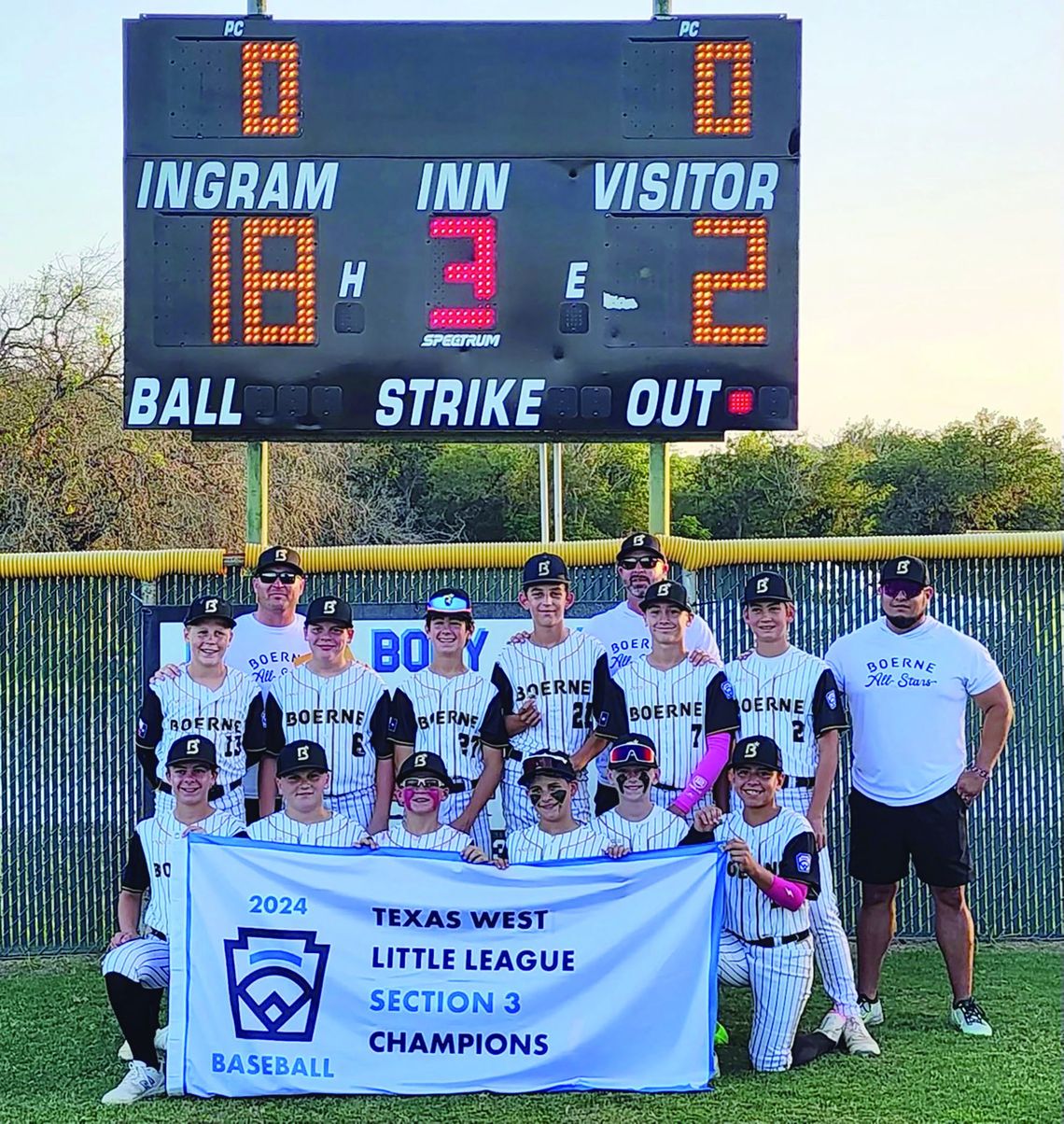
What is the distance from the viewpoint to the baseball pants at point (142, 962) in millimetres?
5055

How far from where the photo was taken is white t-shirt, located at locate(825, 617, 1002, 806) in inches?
225

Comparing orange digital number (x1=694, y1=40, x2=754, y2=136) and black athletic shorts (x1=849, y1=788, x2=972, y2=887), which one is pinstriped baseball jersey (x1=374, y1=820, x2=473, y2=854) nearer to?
black athletic shorts (x1=849, y1=788, x2=972, y2=887)

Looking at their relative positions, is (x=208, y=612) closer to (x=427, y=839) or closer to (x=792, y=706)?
(x=427, y=839)

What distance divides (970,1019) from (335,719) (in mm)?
2820

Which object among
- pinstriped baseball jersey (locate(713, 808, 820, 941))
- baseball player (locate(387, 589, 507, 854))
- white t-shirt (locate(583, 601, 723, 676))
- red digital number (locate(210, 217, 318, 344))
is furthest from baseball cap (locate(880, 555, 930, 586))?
red digital number (locate(210, 217, 318, 344))

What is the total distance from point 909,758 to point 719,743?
0.86 meters

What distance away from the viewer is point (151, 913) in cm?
533

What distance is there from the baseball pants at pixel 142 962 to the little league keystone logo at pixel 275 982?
328 mm

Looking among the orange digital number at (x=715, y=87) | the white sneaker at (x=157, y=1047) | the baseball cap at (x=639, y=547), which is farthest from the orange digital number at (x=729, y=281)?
the white sneaker at (x=157, y=1047)

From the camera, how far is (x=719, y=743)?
5.45 metres

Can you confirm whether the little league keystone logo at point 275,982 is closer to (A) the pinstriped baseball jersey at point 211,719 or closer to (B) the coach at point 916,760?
(A) the pinstriped baseball jersey at point 211,719

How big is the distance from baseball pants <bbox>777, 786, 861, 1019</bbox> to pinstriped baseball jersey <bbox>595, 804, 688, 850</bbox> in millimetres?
536

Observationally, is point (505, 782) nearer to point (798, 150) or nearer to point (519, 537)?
point (798, 150)

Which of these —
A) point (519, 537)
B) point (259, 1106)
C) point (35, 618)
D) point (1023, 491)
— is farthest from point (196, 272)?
point (1023, 491)
